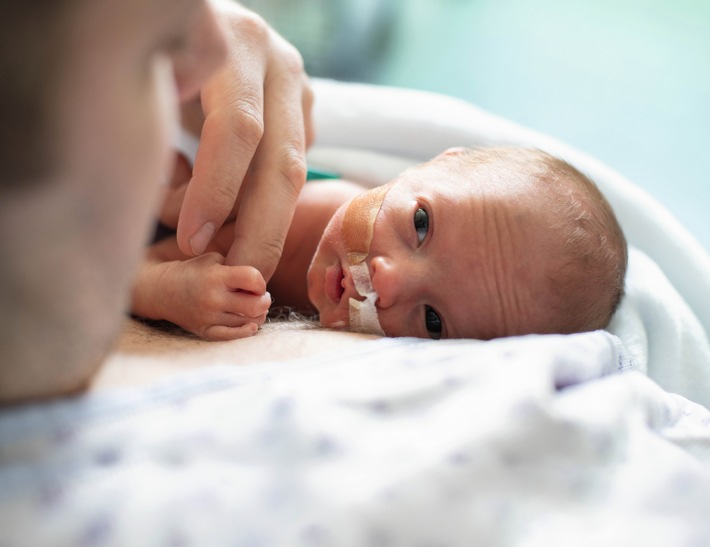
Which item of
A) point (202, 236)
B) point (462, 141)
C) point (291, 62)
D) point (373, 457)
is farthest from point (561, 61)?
point (373, 457)

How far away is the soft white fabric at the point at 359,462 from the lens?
22.6 inches

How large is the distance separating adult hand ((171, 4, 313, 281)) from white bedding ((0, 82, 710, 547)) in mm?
291

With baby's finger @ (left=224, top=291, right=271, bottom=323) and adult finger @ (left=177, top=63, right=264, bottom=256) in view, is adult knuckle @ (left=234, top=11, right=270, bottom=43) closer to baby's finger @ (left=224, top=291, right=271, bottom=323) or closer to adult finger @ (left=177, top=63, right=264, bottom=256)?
adult finger @ (left=177, top=63, right=264, bottom=256)

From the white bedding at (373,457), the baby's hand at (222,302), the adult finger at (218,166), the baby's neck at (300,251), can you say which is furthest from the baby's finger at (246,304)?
the baby's neck at (300,251)

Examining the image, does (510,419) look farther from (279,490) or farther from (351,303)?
(351,303)

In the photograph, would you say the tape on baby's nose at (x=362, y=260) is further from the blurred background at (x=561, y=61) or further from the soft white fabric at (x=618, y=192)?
the blurred background at (x=561, y=61)

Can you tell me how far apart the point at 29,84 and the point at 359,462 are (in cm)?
41

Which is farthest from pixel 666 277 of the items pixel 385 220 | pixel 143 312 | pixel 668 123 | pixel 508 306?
pixel 143 312

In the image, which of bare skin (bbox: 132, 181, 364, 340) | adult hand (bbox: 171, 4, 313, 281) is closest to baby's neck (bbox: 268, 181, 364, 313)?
bare skin (bbox: 132, 181, 364, 340)

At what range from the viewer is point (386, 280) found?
1040mm

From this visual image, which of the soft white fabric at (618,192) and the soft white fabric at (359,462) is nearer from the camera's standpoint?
the soft white fabric at (359,462)

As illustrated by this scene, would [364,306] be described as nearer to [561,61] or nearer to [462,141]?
[462,141]

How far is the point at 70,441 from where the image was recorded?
23.3 inches

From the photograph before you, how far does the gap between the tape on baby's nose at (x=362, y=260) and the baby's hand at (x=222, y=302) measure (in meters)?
0.15
